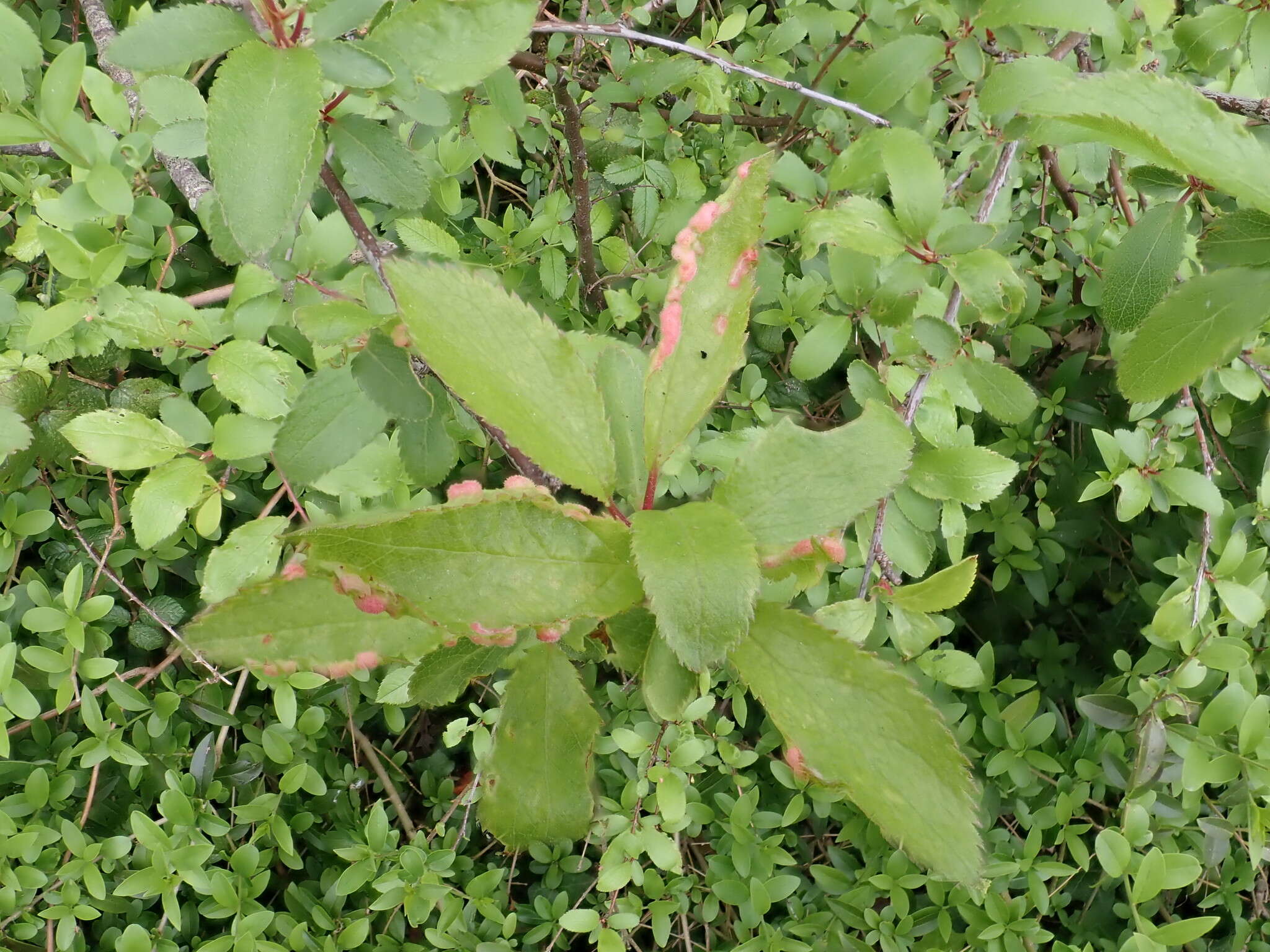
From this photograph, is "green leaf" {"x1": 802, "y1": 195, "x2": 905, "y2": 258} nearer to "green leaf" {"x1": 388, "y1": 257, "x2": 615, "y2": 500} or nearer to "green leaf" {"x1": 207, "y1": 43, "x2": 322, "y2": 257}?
"green leaf" {"x1": 388, "y1": 257, "x2": 615, "y2": 500}

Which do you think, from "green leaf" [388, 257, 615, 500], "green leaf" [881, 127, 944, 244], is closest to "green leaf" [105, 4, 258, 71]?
"green leaf" [388, 257, 615, 500]

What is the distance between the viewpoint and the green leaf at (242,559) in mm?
941

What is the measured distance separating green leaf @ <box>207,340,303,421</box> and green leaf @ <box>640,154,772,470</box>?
52 centimetres

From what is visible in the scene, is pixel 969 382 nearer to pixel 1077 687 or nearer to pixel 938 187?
pixel 938 187

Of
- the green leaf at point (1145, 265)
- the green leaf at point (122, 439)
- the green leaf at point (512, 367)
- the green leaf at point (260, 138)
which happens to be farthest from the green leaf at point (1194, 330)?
the green leaf at point (122, 439)

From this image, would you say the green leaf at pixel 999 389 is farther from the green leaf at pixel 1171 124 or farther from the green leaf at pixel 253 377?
the green leaf at pixel 253 377

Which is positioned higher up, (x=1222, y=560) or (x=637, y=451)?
(x=637, y=451)

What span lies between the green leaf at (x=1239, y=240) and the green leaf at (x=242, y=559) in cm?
96

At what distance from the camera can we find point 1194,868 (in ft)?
3.27

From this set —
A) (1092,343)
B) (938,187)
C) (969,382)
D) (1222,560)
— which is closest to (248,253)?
(938,187)

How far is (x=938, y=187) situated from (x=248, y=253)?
2.25 ft

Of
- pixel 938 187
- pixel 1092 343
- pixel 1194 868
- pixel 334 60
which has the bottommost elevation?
pixel 1194 868

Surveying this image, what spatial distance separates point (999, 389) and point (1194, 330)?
0.28 metres

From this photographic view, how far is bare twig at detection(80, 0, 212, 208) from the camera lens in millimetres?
1244
